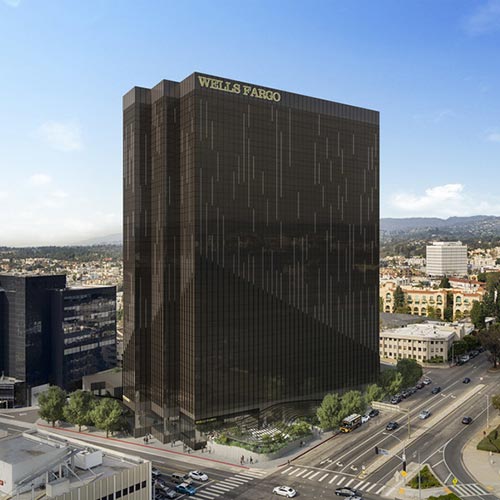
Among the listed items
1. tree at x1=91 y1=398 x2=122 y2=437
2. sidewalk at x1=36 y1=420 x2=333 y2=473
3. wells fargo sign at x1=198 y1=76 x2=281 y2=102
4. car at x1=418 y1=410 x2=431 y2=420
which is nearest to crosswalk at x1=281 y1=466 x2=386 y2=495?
sidewalk at x1=36 y1=420 x2=333 y2=473

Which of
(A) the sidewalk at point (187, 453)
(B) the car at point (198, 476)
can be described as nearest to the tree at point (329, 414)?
(A) the sidewalk at point (187, 453)

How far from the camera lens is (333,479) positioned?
8900cm

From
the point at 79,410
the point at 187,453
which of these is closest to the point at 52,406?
the point at 79,410

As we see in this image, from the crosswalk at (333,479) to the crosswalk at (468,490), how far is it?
444 inches

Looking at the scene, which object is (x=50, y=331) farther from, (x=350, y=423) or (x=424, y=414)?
(x=424, y=414)

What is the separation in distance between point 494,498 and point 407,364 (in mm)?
60713

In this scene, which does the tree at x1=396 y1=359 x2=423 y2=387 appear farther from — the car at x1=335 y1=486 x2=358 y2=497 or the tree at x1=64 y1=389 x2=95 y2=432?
the tree at x1=64 y1=389 x2=95 y2=432

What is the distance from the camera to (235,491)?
8506 centimetres

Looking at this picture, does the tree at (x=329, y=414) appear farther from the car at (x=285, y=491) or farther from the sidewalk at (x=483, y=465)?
the car at (x=285, y=491)

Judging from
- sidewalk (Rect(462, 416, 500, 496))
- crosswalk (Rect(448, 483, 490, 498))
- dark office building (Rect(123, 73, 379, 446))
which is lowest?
sidewalk (Rect(462, 416, 500, 496))

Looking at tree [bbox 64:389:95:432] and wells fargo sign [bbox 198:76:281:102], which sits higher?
wells fargo sign [bbox 198:76:281:102]

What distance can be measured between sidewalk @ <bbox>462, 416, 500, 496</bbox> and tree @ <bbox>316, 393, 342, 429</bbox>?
25.8 meters

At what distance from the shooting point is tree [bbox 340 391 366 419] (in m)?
114

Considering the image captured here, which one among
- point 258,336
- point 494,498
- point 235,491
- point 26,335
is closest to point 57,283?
point 26,335
